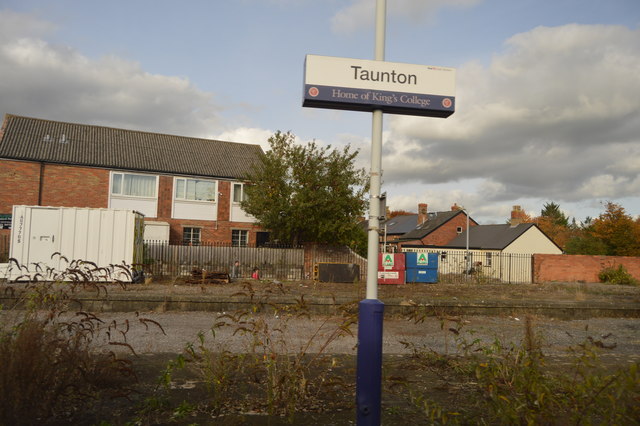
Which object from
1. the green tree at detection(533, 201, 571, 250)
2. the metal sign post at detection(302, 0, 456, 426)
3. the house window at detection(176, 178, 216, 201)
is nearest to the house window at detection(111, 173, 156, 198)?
the house window at detection(176, 178, 216, 201)

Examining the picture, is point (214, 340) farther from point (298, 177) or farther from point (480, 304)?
point (298, 177)

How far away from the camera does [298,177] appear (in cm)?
2258

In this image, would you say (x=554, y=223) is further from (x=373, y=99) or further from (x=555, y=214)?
(x=373, y=99)

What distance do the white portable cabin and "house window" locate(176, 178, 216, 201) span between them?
9.43 m

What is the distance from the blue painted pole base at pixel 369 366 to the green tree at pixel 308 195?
59.3ft

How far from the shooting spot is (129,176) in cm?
2525

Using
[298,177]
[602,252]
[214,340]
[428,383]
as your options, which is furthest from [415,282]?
[602,252]

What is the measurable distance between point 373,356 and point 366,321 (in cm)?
28

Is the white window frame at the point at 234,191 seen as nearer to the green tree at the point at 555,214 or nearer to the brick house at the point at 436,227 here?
the brick house at the point at 436,227

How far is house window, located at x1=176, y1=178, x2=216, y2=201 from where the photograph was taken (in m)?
26.0

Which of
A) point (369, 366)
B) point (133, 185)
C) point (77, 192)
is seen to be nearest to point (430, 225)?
point (133, 185)

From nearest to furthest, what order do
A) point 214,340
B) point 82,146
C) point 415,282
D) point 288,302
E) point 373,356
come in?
point 373,356 < point 214,340 < point 288,302 < point 415,282 < point 82,146

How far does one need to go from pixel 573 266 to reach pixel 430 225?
22.3 m

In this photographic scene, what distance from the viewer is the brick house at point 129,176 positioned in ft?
77.5
